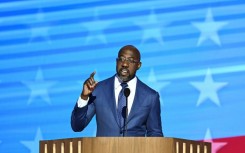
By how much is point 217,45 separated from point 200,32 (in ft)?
0.49

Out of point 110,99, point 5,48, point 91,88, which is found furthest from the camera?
point 5,48

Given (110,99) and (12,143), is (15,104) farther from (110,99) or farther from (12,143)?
(110,99)

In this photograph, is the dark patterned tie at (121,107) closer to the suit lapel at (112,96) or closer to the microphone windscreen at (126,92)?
the suit lapel at (112,96)

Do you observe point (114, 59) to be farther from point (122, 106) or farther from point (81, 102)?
point (81, 102)

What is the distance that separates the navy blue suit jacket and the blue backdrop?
999mm

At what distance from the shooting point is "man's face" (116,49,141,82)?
426 centimetres

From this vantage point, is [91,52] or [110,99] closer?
[110,99]

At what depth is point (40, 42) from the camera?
5.69m

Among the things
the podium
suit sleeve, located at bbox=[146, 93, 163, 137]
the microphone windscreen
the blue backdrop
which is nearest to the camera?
the podium

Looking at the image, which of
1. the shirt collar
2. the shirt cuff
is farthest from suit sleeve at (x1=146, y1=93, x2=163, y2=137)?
the shirt cuff

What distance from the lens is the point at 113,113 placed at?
4289 millimetres

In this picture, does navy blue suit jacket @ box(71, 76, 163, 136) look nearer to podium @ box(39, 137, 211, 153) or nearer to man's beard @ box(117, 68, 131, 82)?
man's beard @ box(117, 68, 131, 82)

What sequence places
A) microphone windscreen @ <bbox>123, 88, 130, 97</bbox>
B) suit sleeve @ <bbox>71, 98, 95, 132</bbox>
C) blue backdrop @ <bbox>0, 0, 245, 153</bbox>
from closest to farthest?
microphone windscreen @ <bbox>123, 88, 130, 97</bbox> < suit sleeve @ <bbox>71, 98, 95, 132</bbox> < blue backdrop @ <bbox>0, 0, 245, 153</bbox>

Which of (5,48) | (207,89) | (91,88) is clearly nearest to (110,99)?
(91,88)
